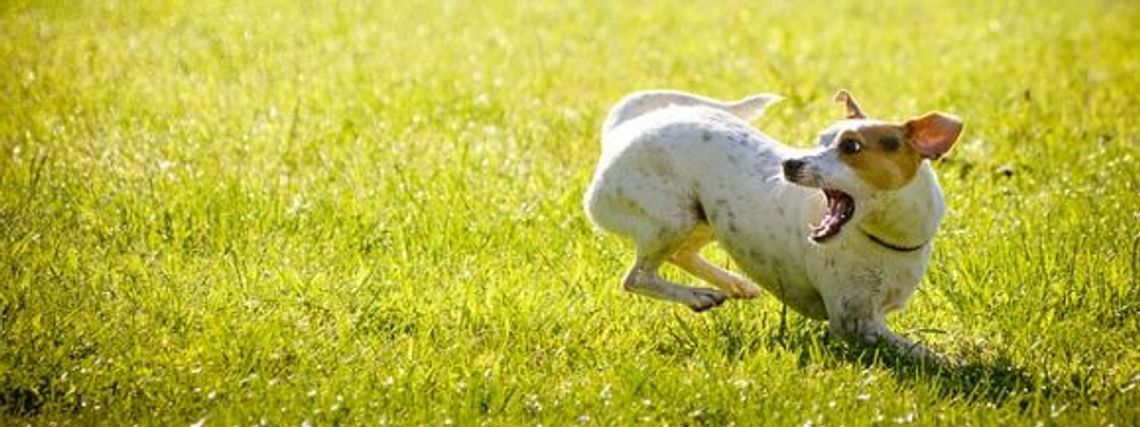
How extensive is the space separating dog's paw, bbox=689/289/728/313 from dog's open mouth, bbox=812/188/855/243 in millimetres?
632

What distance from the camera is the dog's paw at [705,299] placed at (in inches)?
276

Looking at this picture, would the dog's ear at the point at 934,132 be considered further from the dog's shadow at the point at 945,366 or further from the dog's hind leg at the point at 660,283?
the dog's hind leg at the point at 660,283

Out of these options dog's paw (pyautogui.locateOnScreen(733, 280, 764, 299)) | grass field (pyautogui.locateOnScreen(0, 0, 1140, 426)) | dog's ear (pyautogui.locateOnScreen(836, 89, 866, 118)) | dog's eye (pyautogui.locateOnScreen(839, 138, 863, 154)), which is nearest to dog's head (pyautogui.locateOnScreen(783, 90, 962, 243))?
dog's eye (pyautogui.locateOnScreen(839, 138, 863, 154))

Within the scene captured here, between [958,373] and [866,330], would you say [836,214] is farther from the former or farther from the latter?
[958,373]

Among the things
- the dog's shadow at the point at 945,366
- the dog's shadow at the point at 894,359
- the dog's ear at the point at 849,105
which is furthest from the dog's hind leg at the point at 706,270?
the dog's ear at the point at 849,105

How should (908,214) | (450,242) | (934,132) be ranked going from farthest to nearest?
(450,242), (908,214), (934,132)

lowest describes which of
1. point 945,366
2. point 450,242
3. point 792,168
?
point 450,242

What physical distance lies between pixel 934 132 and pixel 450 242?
2.41m

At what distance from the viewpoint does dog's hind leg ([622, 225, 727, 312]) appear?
7023 mm

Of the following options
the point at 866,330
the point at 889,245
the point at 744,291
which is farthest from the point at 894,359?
the point at 744,291

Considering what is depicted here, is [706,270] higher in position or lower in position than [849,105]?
lower

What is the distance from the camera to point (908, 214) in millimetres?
6441

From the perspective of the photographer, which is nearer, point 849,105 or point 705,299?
point 849,105

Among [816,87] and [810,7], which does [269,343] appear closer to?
[816,87]
